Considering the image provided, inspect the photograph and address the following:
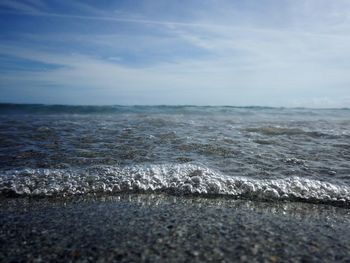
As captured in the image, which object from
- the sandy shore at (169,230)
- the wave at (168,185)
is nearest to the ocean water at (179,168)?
the wave at (168,185)

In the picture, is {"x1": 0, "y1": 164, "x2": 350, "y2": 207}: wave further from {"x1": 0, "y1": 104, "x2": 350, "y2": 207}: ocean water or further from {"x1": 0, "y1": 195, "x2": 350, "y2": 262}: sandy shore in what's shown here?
{"x1": 0, "y1": 195, "x2": 350, "y2": 262}: sandy shore

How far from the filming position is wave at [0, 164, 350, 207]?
373 cm

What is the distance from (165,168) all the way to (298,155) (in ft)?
9.87

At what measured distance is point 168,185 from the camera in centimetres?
398

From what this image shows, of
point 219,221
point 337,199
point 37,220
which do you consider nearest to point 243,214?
point 219,221

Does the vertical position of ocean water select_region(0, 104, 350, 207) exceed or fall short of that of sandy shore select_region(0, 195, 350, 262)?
it exceeds it

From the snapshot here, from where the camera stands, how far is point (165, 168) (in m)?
4.67

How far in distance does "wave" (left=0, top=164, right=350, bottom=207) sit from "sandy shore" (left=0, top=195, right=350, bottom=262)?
0.74 ft

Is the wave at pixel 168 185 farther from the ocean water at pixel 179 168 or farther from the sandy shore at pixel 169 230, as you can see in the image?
the sandy shore at pixel 169 230

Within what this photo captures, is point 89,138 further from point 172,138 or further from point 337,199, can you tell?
point 337,199

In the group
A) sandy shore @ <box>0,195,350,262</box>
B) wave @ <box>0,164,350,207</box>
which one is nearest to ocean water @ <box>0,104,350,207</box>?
wave @ <box>0,164,350,207</box>

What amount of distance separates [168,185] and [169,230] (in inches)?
53.6

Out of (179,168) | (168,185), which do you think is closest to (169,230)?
(168,185)

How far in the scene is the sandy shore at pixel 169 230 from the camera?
2.22 meters
